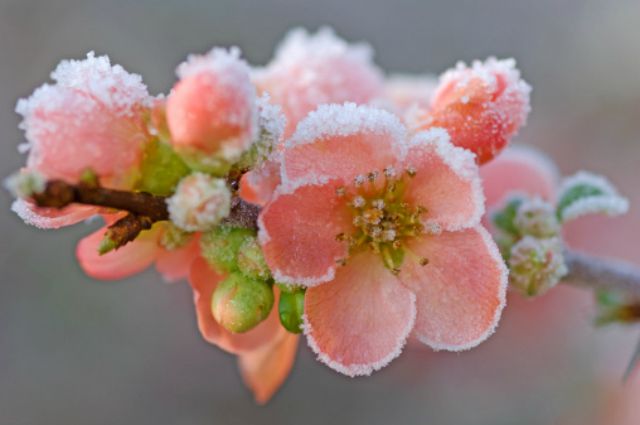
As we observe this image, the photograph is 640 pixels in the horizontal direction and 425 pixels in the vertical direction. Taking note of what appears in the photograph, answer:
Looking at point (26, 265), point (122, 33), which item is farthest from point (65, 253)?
point (122, 33)

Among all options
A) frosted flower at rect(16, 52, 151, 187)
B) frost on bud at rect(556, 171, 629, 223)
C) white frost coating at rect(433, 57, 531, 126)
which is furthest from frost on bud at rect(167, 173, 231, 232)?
frost on bud at rect(556, 171, 629, 223)

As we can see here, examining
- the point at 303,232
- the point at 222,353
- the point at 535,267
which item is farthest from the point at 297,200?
the point at 222,353

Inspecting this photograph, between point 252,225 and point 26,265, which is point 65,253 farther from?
point 252,225

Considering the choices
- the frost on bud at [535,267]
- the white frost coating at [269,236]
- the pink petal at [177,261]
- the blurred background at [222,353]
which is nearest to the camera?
the white frost coating at [269,236]

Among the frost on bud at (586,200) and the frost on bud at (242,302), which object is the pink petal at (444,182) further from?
the frost on bud at (586,200)

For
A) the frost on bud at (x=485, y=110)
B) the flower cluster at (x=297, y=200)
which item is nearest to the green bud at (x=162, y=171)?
the flower cluster at (x=297, y=200)
